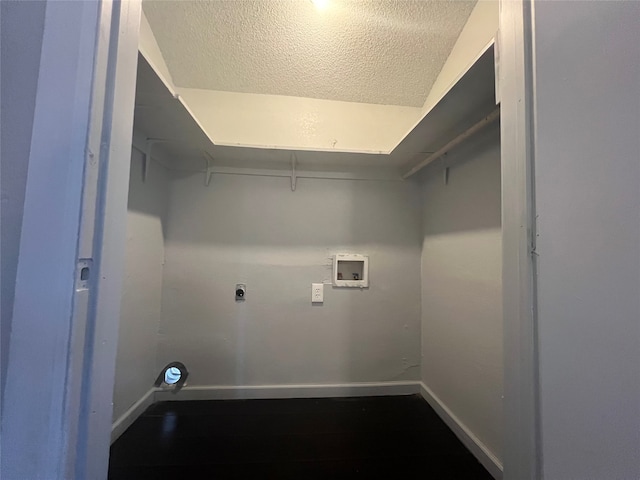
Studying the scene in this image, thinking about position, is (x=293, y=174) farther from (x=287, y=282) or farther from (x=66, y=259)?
(x=66, y=259)

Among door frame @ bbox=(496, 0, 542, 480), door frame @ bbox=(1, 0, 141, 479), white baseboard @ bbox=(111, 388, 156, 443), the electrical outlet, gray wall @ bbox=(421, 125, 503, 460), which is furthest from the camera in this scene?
the electrical outlet

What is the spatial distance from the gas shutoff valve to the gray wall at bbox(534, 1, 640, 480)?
1778mm

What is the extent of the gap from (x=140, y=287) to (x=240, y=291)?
2.09ft

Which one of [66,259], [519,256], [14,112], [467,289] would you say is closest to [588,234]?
[519,256]

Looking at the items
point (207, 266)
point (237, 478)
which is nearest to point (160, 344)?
point (207, 266)

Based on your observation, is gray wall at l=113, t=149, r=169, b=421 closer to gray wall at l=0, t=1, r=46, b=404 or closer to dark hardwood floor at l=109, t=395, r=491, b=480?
dark hardwood floor at l=109, t=395, r=491, b=480

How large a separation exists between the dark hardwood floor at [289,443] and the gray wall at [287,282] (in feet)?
0.70

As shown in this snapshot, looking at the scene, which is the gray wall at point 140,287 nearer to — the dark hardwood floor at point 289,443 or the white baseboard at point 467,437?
the dark hardwood floor at point 289,443

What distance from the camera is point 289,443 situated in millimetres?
1431

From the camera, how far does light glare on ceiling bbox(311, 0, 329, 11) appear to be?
1385mm

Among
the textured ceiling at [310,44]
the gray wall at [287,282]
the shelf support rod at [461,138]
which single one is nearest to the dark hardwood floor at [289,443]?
the gray wall at [287,282]

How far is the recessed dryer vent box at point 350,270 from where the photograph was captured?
6.57 feet

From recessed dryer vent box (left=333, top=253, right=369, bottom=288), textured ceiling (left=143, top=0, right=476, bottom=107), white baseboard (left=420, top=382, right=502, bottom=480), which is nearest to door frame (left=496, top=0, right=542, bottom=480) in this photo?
white baseboard (left=420, top=382, right=502, bottom=480)

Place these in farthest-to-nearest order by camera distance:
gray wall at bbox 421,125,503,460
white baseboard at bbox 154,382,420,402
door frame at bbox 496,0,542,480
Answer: white baseboard at bbox 154,382,420,402 → gray wall at bbox 421,125,503,460 → door frame at bbox 496,0,542,480
